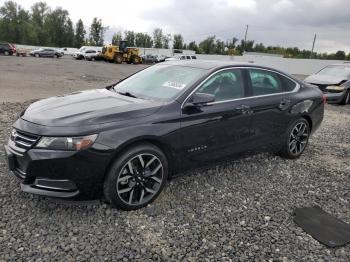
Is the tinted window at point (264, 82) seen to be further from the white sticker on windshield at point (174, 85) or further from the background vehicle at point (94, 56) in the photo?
the background vehicle at point (94, 56)

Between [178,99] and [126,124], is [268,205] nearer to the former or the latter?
[178,99]

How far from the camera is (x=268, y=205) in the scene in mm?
4215

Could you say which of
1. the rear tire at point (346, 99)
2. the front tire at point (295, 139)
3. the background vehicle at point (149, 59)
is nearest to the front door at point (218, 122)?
the front tire at point (295, 139)

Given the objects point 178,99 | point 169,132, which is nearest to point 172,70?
point 178,99

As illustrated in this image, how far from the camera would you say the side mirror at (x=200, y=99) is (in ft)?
13.3

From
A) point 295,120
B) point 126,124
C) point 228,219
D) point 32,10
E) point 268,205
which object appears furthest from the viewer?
point 32,10

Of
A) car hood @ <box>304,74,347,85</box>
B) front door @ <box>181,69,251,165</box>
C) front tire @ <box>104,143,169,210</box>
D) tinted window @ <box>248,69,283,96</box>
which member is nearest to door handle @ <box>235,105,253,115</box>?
front door @ <box>181,69,251,165</box>

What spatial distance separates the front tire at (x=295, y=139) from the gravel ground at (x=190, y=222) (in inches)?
23.0

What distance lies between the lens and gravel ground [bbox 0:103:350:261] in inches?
125

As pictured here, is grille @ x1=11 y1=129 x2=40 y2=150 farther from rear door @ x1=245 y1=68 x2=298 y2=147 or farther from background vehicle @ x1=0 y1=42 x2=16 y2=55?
background vehicle @ x1=0 y1=42 x2=16 y2=55

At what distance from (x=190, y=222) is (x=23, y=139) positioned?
6.28 feet

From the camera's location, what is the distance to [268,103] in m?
5.03

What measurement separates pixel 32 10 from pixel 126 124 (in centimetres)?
11189

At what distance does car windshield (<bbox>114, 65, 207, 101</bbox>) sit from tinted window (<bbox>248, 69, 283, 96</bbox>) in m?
0.88
